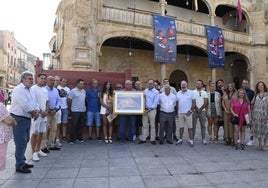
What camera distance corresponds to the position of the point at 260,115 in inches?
310

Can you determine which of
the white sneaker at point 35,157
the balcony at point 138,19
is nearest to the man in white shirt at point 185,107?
the white sneaker at point 35,157

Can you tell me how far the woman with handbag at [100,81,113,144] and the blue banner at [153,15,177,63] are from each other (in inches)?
397

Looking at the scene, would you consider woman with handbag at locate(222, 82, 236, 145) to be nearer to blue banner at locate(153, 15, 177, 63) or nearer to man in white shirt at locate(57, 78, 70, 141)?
man in white shirt at locate(57, 78, 70, 141)

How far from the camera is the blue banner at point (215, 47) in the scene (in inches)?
815

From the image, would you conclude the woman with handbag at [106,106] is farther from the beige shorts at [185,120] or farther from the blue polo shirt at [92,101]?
the beige shorts at [185,120]

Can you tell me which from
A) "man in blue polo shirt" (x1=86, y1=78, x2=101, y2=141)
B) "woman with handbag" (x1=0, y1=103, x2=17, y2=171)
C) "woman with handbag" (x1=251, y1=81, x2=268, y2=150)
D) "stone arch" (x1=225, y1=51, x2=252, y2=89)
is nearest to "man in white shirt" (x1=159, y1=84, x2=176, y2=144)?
"man in blue polo shirt" (x1=86, y1=78, x2=101, y2=141)

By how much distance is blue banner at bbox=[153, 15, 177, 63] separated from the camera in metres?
18.5

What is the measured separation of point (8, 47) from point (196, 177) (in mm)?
58830

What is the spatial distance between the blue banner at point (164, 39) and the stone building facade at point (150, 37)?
0.42 metres

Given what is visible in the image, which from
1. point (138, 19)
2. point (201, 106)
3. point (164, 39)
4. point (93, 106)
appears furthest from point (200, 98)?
point (138, 19)

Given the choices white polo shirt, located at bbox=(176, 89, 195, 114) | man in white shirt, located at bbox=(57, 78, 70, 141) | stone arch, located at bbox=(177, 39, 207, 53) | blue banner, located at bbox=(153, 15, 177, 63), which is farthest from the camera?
stone arch, located at bbox=(177, 39, 207, 53)

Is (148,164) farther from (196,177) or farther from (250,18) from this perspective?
(250,18)

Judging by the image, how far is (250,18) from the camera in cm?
2338

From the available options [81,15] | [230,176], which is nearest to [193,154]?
[230,176]
